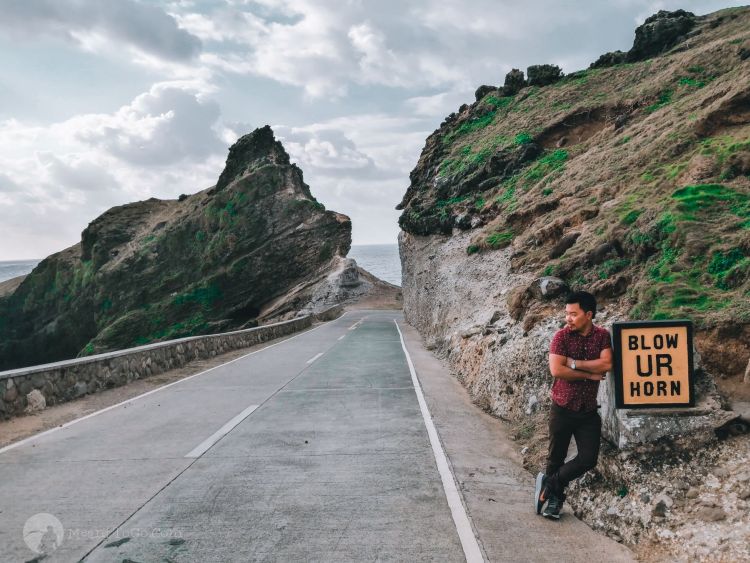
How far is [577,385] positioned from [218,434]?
5.41 metres

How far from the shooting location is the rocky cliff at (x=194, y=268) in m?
56.5

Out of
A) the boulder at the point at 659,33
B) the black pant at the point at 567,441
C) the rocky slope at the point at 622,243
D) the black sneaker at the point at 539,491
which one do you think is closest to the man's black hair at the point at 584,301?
the black pant at the point at 567,441

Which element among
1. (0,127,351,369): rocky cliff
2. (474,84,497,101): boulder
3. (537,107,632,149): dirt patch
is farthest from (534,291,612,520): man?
(0,127,351,369): rocky cliff

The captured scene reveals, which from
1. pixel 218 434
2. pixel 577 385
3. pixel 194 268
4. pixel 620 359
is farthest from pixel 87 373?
pixel 194 268

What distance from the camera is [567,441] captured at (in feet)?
16.1

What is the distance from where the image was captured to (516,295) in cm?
1200

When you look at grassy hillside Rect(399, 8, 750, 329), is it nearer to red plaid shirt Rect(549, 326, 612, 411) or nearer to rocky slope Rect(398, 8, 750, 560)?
rocky slope Rect(398, 8, 750, 560)

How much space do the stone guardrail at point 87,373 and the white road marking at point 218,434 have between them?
4283 mm

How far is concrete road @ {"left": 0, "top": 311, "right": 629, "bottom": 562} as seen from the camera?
4.35 m

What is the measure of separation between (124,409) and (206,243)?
172 ft

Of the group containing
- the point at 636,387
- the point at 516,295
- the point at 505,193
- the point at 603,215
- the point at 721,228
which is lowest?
the point at 636,387

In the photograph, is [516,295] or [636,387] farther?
[516,295]

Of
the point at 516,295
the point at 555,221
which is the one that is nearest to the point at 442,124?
the point at 555,221

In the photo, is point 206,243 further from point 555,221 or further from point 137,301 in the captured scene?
point 555,221
